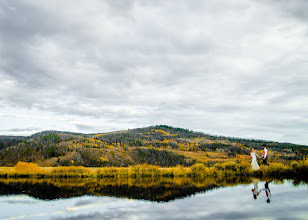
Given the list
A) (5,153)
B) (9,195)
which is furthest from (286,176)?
(5,153)

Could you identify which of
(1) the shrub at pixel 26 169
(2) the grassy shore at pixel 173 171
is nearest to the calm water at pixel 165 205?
(2) the grassy shore at pixel 173 171

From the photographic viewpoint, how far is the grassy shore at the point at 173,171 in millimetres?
24981

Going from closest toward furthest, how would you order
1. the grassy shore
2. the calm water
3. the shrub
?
the calm water, the grassy shore, the shrub

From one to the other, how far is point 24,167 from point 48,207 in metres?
24.9

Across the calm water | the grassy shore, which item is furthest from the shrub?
the calm water

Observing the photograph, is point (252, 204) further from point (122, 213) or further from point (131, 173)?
point (131, 173)

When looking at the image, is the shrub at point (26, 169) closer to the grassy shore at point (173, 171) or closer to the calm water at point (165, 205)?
the grassy shore at point (173, 171)

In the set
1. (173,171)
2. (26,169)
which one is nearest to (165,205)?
(173,171)

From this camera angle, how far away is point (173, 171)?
30453mm

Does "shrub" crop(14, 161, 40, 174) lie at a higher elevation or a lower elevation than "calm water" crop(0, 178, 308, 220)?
lower

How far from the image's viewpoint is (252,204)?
12.1m

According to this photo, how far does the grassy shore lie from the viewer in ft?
82.0

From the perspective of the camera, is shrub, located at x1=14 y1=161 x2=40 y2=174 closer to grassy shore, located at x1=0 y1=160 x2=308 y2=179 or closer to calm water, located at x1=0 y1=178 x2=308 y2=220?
grassy shore, located at x1=0 y1=160 x2=308 y2=179

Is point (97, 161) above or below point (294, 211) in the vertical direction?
below
